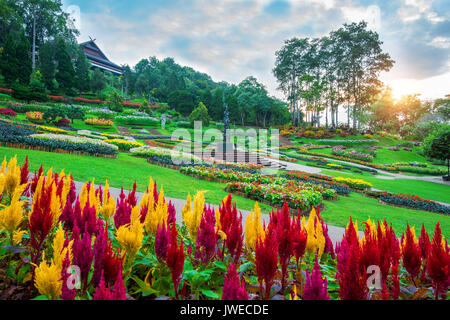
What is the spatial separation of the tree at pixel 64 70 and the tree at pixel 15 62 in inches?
193

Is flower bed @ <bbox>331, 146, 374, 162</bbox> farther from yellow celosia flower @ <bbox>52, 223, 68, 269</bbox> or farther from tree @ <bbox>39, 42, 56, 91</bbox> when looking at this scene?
tree @ <bbox>39, 42, 56, 91</bbox>

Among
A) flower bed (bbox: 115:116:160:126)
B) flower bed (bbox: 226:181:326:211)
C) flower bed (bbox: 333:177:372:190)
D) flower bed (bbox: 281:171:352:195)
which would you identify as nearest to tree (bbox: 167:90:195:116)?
flower bed (bbox: 115:116:160:126)

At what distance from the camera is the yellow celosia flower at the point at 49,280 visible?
3.10ft

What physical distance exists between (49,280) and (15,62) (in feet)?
133

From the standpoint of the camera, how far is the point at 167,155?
1325cm

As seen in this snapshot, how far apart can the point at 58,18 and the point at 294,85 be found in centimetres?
4782

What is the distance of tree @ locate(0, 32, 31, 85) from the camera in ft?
97.5

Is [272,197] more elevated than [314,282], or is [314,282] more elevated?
[314,282]

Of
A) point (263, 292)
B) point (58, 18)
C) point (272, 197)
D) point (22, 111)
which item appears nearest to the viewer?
point (263, 292)

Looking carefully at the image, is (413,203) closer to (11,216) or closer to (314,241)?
(314,241)

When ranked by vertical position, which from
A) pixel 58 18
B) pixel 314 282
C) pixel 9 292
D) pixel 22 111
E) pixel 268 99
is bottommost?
pixel 9 292

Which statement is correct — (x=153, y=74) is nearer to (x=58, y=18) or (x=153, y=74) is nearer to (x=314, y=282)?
(x=58, y=18)
